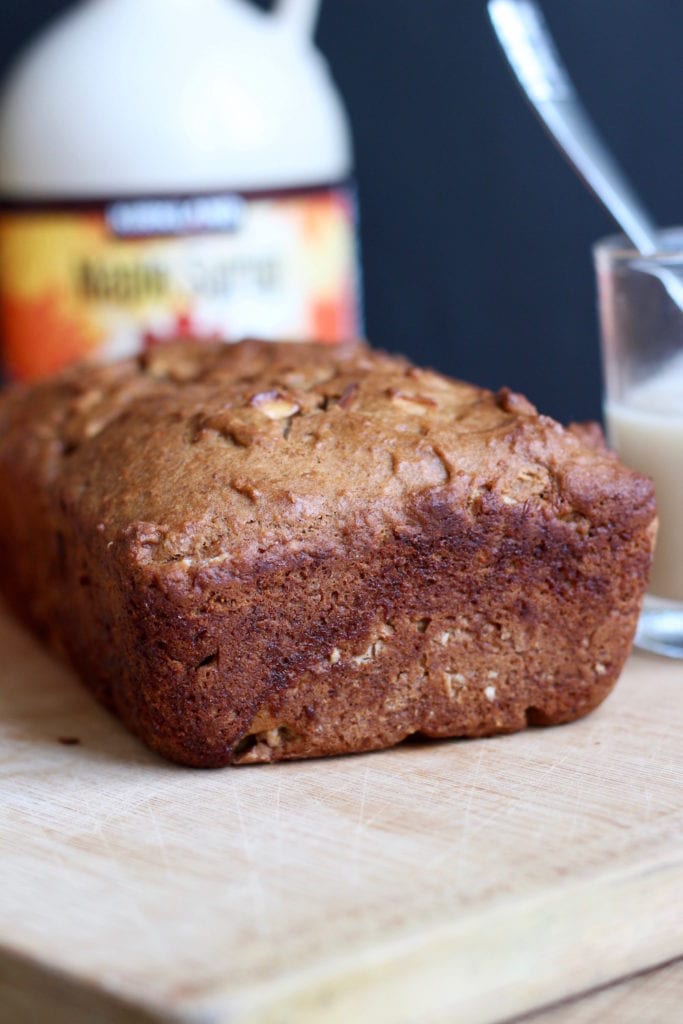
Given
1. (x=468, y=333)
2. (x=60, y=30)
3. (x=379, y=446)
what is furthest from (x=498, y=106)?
(x=379, y=446)

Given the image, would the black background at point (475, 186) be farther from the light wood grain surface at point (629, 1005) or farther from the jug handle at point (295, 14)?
the light wood grain surface at point (629, 1005)

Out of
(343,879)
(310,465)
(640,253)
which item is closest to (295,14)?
(640,253)

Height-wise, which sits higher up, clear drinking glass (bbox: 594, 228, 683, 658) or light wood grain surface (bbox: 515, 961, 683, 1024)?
clear drinking glass (bbox: 594, 228, 683, 658)

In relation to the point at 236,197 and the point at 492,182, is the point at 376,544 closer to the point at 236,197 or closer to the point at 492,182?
the point at 236,197

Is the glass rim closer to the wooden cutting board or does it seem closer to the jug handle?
the wooden cutting board

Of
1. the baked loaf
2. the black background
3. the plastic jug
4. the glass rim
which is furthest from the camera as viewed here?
the black background

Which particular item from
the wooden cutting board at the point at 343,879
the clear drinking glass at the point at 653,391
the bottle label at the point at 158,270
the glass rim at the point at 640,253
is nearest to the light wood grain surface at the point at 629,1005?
the wooden cutting board at the point at 343,879

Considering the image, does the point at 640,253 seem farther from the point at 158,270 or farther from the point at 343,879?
the point at 158,270

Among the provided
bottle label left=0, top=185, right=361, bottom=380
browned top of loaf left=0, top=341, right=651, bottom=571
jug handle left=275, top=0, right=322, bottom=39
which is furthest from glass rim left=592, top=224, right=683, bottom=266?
jug handle left=275, top=0, right=322, bottom=39
